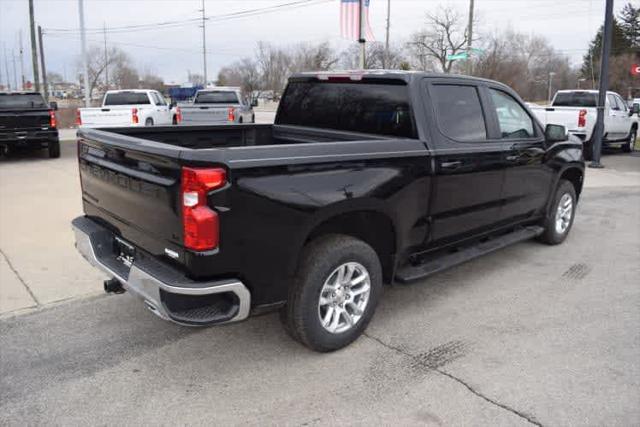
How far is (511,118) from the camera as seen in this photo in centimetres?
536

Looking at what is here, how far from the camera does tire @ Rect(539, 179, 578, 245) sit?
635cm

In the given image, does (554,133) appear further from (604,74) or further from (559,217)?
(604,74)

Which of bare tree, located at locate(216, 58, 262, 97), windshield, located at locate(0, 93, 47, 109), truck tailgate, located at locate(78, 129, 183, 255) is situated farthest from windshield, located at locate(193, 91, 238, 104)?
bare tree, located at locate(216, 58, 262, 97)

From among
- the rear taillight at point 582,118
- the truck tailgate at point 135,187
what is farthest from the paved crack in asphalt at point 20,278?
the rear taillight at point 582,118

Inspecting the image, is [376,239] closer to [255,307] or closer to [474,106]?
[255,307]

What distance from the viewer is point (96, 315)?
4.51m

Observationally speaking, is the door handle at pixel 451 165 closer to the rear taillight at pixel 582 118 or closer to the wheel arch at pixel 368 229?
the wheel arch at pixel 368 229

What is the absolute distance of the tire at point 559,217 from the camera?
6352 millimetres

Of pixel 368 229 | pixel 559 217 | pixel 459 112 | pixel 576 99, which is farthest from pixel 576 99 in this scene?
pixel 368 229

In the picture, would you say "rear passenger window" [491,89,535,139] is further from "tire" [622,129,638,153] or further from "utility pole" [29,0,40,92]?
"utility pole" [29,0,40,92]

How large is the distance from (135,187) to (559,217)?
16.6ft

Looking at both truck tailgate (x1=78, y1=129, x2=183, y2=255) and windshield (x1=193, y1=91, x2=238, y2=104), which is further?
windshield (x1=193, y1=91, x2=238, y2=104)

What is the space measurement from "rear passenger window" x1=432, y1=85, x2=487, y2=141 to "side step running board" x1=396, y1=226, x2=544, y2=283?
0.98m

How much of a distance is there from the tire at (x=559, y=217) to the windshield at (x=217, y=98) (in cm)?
1497
